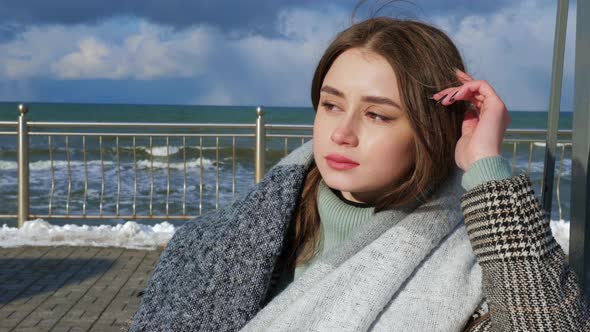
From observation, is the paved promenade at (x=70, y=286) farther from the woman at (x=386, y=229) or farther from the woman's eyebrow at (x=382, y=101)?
the woman's eyebrow at (x=382, y=101)

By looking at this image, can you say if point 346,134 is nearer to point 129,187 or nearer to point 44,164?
point 129,187

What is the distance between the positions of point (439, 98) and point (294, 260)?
2.09 ft

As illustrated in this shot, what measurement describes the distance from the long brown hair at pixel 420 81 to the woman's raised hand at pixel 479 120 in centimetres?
4

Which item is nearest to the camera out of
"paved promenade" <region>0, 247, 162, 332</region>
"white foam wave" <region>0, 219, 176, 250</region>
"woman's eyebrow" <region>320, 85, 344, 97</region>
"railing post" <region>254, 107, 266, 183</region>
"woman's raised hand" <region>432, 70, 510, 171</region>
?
"woman's raised hand" <region>432, 70, 510, 171</region>

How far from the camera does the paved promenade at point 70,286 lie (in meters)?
5.21

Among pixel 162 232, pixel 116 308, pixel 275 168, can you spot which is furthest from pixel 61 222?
pixel 275 168

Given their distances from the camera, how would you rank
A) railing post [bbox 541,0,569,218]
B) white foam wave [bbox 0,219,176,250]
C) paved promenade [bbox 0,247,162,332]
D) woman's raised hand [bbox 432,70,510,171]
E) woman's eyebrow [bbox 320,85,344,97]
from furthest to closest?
white foam wave [bbox 0,219,176,250] < paved promenade [bbox 0,247,162,332] < railing post [bbox 541,0,569,218] < woman's eyebrow [bbox 320,85,344,97] < woman's raised hand [bbox 432,70,510,171]

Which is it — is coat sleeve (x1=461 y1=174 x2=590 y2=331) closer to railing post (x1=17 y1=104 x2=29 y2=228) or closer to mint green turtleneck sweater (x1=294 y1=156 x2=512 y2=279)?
mint green turtleneck sweater (x1=294 y1=156 x2=512 y2=279)

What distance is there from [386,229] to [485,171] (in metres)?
0.29

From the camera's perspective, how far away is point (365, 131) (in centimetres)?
188

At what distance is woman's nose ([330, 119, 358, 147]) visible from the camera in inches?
73.5

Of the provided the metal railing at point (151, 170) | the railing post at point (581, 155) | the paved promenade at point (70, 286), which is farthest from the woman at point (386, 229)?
the metal railing at point (151, 170)

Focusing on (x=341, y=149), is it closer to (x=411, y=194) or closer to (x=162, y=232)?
(x=411, y=194)

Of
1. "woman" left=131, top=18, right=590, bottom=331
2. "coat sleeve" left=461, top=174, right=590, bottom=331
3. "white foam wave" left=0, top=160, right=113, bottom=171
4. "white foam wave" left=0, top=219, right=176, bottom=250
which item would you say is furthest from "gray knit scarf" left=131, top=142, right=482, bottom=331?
"white foam wave" left=0, top=160, right=113, bottom=171
